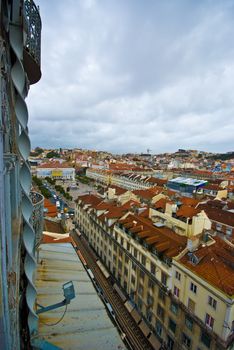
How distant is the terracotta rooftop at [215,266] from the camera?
13.8m

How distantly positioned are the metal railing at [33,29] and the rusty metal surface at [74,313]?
9182 millimetres

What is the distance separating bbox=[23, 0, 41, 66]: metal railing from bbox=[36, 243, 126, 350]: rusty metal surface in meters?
9.18

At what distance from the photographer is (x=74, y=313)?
31.9 ft

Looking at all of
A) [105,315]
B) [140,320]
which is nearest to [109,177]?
[140,320]

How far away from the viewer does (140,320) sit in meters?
20.0

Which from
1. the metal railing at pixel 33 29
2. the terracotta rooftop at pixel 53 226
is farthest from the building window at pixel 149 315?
the metal railing at pixel 33 29

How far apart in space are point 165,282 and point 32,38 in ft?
60.5

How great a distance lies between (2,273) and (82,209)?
3370 centimetres

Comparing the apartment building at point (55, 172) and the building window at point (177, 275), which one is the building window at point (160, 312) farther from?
the apartment building at point (55, 172)

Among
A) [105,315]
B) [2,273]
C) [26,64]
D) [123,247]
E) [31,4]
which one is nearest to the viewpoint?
[2,273]

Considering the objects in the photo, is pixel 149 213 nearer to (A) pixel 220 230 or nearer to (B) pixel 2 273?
(A) pixel 220 230

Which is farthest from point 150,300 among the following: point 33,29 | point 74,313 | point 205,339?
point 33,29

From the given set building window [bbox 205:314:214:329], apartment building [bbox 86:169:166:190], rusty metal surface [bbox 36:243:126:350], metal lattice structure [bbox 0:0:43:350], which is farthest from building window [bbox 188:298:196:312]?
apartment building [bbox 86:169:166:190]

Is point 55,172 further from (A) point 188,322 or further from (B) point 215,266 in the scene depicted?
(B) point 215,266
